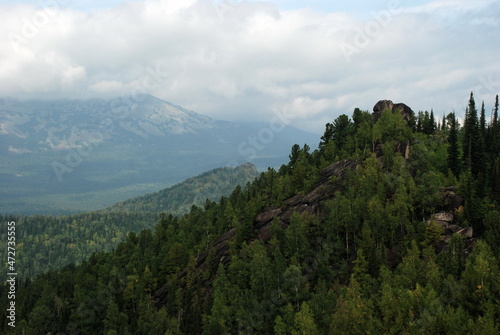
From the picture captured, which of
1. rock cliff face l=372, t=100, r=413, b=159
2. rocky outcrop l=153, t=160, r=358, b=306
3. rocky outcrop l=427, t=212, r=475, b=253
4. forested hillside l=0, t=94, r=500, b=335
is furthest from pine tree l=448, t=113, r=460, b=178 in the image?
rocky outcrop l=427, t=212, r=475, b=253

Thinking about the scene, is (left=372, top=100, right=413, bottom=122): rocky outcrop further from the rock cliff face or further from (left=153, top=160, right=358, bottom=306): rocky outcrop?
(left=153, top=160, right=358, bottom=306): rocky outcrop

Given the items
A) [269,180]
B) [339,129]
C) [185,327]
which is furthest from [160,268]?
[339,129]

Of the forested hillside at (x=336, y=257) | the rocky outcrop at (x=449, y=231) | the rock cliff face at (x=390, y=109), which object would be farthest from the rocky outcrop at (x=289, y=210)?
the rocky outcrop at (x=449, y=231)

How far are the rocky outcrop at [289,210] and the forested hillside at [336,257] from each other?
389 millimetres

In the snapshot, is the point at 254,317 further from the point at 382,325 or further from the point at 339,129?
the point at 339,129

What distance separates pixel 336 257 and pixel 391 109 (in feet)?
220

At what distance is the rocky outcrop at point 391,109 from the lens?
452ft

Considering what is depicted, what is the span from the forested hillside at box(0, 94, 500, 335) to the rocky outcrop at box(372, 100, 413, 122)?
0.45 metres

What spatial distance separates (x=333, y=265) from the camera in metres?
91.2

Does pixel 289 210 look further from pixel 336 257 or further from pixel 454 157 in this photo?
pixel 454 157

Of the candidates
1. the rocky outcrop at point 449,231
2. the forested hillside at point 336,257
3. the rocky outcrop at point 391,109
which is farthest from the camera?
the rocky outcrop at point 391,109

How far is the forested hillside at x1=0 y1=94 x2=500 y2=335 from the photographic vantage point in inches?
2707

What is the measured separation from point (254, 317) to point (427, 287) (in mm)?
33997

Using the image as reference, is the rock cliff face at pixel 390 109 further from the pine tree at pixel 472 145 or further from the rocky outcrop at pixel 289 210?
the pine tree at pixel 472 145
